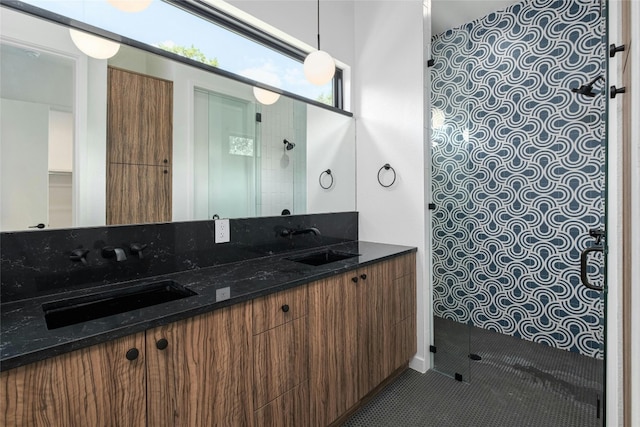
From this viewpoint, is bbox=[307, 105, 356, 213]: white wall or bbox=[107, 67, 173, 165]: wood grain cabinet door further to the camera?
bbox=[307, 105, 356, 213]: white wall

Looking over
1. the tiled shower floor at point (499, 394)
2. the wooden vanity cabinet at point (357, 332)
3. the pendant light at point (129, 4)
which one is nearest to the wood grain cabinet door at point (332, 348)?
the wooden vanity cabinet at point (357, 332)

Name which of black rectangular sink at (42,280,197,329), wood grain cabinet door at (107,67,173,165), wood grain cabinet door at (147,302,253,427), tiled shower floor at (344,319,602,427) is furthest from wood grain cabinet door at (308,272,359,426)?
wood grain cabinet door at (107,67,173,165)

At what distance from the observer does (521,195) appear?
9.09 feet

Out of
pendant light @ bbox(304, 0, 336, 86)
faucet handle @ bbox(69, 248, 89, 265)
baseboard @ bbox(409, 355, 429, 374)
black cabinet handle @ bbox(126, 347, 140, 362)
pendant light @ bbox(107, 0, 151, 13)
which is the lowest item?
baseboard @ bbox(409, 355, 429, 374)

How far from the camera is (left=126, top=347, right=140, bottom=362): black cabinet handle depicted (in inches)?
37.0

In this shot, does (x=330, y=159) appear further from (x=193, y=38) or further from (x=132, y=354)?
(x=132, y=354)

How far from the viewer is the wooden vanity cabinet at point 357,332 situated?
5.15 ft

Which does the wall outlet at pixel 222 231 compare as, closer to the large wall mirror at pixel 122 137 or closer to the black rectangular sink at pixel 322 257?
the large wall mirror at pixel 122 137

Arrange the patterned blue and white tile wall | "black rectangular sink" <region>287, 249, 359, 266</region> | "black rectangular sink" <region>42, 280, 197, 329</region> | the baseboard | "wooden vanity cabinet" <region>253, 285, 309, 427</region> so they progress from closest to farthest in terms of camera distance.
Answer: "black rectangular sink" <region>42, 280, 197, 329</region> → "wooden vanity cabinet" <region>253, 285, 309, 427</region> → "black rectangular sink" <region>287, 249, 359, 266</region> → the baseboard → the patterned blue and white tile wall

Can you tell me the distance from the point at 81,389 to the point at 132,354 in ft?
0.45

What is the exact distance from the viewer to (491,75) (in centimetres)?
289

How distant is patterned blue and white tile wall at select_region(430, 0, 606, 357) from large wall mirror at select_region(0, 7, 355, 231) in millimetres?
1358

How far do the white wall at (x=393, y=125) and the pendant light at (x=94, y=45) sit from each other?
1.86 metres

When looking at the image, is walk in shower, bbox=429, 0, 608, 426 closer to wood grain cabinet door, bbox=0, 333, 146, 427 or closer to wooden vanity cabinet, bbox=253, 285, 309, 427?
wooden vanity cabinet, bbox=253, 285, 309, 427
